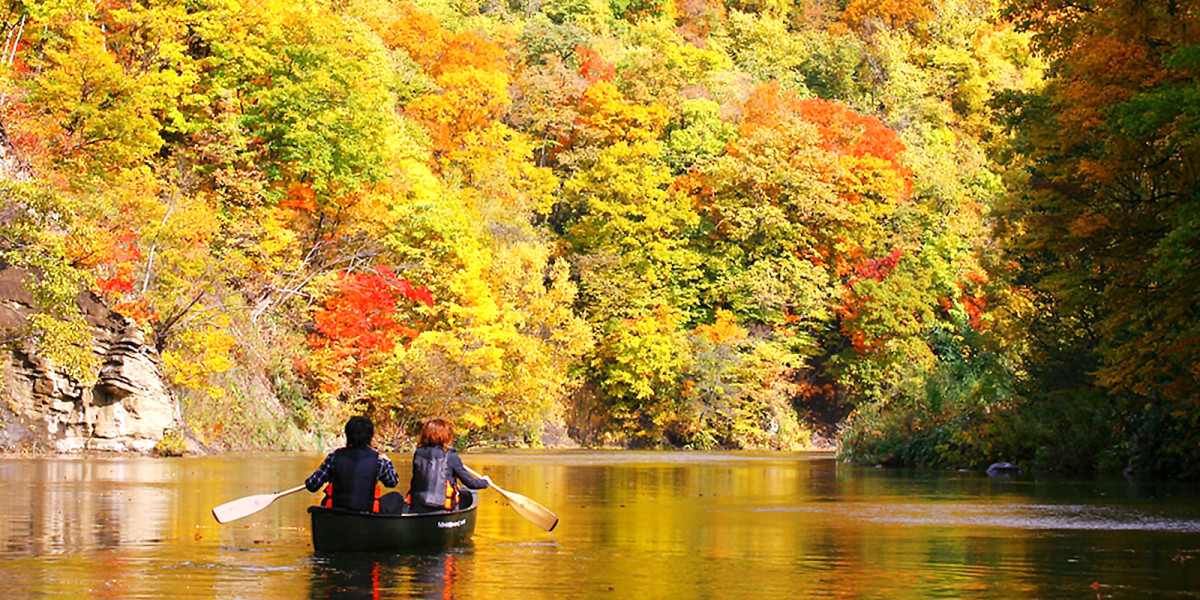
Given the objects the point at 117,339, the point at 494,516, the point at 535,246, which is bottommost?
the point at 494,516

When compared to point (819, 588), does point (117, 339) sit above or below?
above

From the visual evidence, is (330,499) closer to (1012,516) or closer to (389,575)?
(389,575)

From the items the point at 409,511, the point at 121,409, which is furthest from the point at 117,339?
the point at 409,511

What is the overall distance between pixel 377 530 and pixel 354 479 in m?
0.49

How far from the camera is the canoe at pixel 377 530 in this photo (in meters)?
13.5

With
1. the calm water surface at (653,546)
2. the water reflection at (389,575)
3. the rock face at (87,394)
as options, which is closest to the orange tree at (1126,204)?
the calm water surface at (653,546)

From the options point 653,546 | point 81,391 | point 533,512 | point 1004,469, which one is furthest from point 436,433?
point 81,391

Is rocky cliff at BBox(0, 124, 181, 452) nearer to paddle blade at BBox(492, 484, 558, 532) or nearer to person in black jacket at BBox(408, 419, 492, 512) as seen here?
paddle blade at BBox(492, 484, 558, 532)

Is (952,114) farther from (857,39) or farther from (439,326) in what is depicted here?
(439,326)

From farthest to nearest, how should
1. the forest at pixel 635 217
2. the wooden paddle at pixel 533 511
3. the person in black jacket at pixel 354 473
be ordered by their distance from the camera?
the forest at pixel 635 217
the wooden paddle at pixel 533 511
the person in black jacket at pixel 354 473

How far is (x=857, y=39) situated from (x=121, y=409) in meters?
58.2

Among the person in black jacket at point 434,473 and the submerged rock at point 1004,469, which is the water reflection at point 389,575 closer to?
the person in black jacket at point 434,473

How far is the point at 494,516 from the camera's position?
770 inches

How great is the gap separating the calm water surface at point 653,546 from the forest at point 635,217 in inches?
236
